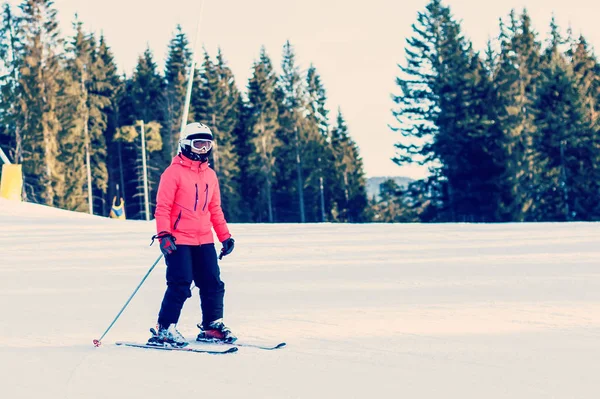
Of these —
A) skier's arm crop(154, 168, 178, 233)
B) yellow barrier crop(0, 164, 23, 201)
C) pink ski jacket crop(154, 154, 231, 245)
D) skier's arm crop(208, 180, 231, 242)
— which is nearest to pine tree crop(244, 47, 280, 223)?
yellow barrier crop(0, 164, 23, 201)

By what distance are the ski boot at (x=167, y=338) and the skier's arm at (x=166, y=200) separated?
719 mm

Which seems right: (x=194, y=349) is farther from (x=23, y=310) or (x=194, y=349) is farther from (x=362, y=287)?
(x=362, y=287)

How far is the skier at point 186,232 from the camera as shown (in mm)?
5719

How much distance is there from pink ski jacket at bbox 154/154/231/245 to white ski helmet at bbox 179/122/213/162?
0.17 feet

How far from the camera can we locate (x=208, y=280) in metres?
5.93

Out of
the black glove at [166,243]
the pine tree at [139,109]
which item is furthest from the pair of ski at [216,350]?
the pine tree at [139,109]

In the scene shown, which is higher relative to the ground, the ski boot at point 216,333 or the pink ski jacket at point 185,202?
the pink ski jacket at point 185,202

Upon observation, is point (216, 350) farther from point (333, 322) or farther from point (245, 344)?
point (333, 322)

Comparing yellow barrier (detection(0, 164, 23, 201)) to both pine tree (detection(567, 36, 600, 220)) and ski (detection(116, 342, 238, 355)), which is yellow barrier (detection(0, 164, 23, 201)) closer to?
ski (detection(116, 342, 238, 355))

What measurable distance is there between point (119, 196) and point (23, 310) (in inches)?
2204

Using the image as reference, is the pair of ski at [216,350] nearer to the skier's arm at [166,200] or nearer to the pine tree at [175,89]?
the skier's arm at [166,200]

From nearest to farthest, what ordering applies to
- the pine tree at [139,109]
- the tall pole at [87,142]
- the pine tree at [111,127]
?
the tall pole at [87,142] < the pine tree at [139,109] < the pine tree at [111,127]

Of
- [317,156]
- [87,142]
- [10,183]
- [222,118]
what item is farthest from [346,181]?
[10,183]

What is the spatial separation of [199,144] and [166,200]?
1.52ft
